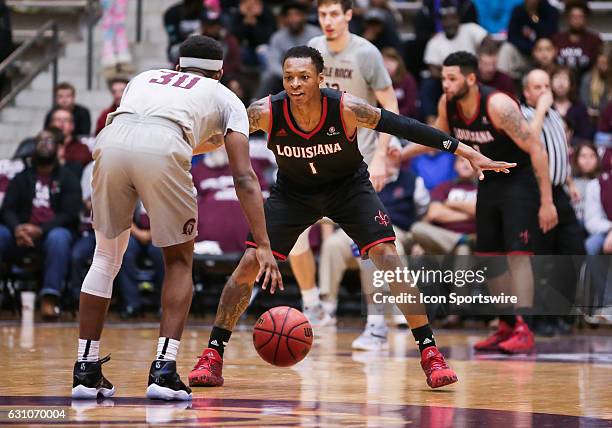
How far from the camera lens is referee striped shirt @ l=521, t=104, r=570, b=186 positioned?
1048 centimetres

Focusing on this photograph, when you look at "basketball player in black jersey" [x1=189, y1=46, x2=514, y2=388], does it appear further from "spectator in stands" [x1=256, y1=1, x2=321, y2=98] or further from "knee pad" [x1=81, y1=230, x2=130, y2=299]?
"spectator in stands" [x1=256, y1=1, x2=321, y2=98]

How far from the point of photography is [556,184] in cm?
1055

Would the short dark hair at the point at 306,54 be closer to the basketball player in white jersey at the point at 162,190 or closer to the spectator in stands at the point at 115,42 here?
the basketball player in white jersey at the point at 162,190

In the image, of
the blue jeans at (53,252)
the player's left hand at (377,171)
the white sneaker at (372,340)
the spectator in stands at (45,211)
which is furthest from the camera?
the spectator in stands at (45,211)

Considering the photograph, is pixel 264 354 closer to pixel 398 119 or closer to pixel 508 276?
pixel 398 119

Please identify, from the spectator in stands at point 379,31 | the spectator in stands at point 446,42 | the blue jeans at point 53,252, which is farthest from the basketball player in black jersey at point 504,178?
the spectator in stands at point 379,31

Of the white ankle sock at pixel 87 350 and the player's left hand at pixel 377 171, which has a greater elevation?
the player's left hand at pixel 377 171

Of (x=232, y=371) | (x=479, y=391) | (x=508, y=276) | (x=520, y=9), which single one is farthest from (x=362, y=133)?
(x=520, y=9)

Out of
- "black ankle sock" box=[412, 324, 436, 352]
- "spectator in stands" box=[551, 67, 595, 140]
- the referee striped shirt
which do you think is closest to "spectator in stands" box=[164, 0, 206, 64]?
"spectator in stands" box=[551, 67, 595, 140]

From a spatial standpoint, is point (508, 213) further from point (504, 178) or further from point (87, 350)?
point (87, 350)

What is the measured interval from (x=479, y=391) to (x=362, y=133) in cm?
326

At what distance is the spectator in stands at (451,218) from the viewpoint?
11.8 m

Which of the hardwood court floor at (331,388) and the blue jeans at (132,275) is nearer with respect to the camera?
the hardwood court floor at (331,388)

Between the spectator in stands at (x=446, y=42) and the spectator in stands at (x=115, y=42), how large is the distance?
3836mm
